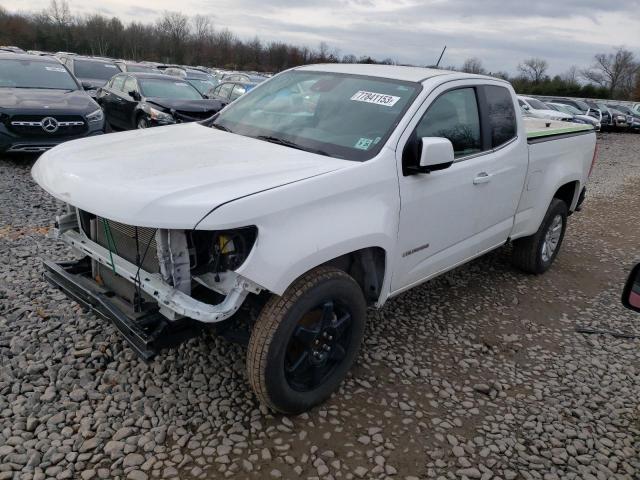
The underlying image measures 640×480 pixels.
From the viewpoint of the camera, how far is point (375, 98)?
10.8ft

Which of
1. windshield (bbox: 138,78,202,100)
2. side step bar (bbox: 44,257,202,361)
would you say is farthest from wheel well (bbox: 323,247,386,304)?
windshield (bbox: 138,78,202,100)

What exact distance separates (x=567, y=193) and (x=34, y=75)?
8486 millimetres

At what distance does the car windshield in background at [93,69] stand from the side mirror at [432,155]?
13.2 metres

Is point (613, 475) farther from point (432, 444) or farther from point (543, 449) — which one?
point (432, 444)

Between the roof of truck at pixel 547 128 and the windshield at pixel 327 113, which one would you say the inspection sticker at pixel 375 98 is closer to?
the windshield at pixel 327 113

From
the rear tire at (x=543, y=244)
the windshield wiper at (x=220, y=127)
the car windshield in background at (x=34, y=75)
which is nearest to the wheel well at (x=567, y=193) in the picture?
the rear tire at (x=543, y=244)

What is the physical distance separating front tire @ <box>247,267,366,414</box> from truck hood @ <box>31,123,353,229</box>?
22.8 inches

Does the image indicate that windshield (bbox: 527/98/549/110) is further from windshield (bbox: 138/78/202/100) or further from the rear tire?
the rear tire

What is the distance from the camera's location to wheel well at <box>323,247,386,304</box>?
2.95 metres

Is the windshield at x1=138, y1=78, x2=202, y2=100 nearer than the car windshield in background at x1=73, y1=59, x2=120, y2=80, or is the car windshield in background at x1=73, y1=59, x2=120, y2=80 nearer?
the windshield at x1=138, y1=78, x2=202, y2=100

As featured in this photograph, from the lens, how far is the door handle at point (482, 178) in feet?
11.8

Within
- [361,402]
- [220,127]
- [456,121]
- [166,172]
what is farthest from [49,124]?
[361,402]

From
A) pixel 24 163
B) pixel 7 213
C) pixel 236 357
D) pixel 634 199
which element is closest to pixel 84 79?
pixel 24 163

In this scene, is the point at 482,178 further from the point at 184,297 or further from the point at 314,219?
the point at 184,297
